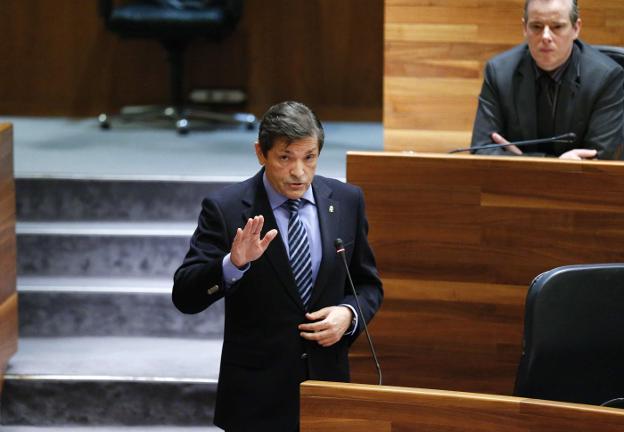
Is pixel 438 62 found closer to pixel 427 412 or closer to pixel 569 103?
pixel 569 103

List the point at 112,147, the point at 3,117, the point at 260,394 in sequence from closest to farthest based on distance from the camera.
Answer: the point at 260,394
the point at 112,147
the point at 3,117

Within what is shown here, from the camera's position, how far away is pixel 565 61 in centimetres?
304

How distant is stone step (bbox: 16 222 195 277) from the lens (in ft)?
12.5

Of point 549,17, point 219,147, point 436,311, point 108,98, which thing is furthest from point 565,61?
point 108,98

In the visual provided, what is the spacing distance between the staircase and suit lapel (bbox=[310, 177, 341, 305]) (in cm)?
123

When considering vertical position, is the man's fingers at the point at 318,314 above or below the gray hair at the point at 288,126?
below

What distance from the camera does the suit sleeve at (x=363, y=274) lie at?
A: 226 cm

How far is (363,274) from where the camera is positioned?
230 centimetres

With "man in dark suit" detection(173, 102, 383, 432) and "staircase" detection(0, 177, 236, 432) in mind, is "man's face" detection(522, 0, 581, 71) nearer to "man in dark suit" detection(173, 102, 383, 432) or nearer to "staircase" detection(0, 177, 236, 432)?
"man in dark suit" detection(173, 102, 383, 432)

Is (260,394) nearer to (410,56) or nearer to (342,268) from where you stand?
(342,268)

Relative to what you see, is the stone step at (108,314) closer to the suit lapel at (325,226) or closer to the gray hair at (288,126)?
the suit lapel at (325,226)

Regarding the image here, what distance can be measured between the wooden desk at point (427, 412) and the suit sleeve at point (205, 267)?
1.40 feet

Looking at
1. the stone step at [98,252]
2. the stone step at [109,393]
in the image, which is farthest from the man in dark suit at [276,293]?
the stone step at [98,252]

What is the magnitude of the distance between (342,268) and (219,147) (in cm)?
259
